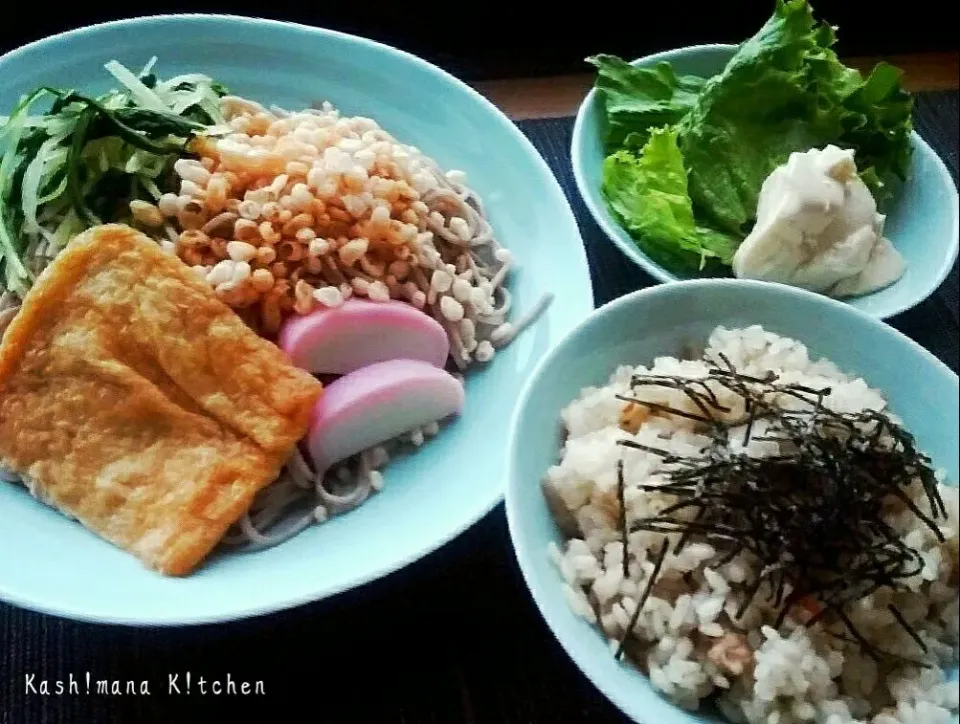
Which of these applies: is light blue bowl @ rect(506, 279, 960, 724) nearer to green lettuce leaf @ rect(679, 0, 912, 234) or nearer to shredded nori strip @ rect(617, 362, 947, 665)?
shredded nori strip @ rect(617, 362, 947, 665)

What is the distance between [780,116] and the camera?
1.70 metres

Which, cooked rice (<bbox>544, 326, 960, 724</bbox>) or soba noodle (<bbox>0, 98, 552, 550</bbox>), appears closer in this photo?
cooked rice (<bbox>544, 326, 960, 724</bbox>)

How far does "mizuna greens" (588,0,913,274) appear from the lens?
160 cm

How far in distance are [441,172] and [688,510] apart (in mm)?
738

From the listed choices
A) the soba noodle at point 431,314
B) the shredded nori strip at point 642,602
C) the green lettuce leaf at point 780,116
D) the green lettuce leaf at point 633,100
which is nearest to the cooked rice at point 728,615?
the shredded nori strip at point 642,602

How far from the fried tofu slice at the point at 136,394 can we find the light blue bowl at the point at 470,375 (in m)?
0.06

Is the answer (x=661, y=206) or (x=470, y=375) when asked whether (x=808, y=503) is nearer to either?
(x=470, y=375)

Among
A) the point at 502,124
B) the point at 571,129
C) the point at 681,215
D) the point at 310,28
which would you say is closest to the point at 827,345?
the point at 681,215

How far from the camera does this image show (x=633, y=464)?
106cm

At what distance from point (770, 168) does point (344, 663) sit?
107 cm

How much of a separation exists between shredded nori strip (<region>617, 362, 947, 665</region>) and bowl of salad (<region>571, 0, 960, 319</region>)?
1.61 feet

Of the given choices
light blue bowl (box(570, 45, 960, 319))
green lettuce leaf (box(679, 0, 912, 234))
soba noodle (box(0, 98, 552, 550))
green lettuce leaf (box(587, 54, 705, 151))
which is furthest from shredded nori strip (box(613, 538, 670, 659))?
green lettuce leaf (box(587, 54, 705, 151))

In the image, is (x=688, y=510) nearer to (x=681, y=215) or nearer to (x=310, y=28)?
(x=681, y=215)

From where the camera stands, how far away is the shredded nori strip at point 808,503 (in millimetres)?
987
